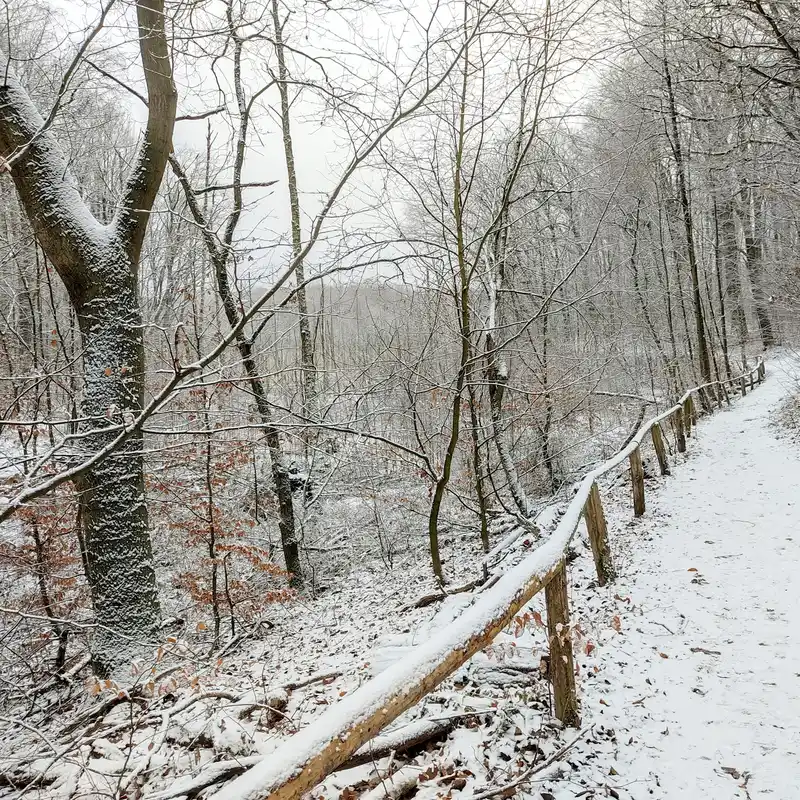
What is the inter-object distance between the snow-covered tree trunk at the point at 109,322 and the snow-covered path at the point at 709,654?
4214 millimetres

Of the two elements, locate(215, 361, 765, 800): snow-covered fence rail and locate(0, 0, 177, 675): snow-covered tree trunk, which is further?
locate(0, 0, 177, 675): snow-covered tree trunk

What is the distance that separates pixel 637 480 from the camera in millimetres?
7293

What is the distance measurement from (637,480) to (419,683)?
6309mm

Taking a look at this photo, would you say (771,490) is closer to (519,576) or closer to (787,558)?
(787,558)

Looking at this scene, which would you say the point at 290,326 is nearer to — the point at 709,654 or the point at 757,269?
the point at 709,654

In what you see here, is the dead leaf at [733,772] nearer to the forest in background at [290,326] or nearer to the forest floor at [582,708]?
the forest floor at [582,708]

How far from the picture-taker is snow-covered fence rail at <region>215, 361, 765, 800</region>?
143 centimetres

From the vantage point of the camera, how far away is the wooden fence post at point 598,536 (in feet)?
16.0

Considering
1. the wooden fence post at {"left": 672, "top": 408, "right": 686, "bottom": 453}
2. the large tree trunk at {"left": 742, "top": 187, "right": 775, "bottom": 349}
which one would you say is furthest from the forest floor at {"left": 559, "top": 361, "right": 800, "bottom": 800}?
the large tree trunk at {"left": 742, "top": 187, "right": 775, "bottom": 349}

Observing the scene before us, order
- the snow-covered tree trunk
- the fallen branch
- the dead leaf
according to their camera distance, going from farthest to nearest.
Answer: the snow-covered tree trunk
the fallen branch
the dead leaf

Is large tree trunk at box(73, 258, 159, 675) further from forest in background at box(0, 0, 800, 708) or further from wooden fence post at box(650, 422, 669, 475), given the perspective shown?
wooden fence post at box(650, 422, 669, 475)

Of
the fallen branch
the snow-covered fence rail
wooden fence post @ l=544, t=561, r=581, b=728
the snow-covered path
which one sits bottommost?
the snow-covered path

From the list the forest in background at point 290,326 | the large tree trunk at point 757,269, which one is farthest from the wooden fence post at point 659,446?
the large tree trunk at point 757,269

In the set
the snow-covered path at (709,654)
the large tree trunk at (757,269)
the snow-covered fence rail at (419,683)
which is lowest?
the snow-covered path at (709,654)
